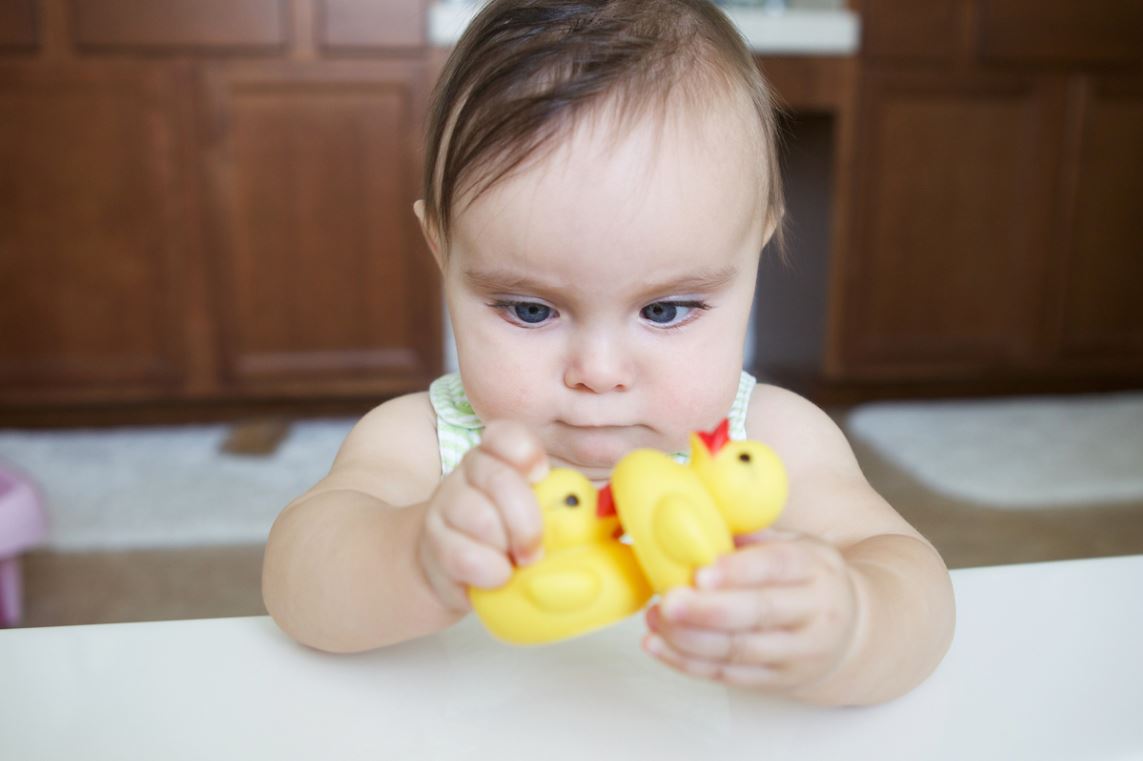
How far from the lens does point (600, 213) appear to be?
0.50 m

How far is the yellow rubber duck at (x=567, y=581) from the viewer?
1.17ft

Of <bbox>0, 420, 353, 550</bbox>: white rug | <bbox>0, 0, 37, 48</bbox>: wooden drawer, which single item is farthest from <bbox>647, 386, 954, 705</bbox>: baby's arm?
<bbox>0, 0, 37, 48</bbox>: wooden drawer

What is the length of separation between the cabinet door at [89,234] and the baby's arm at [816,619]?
198cm

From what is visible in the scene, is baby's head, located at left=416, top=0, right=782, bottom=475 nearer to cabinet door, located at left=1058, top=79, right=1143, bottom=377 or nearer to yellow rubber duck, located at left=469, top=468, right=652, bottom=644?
yellow rubber duck, located at left=469, top=468, right=652, bottom=644

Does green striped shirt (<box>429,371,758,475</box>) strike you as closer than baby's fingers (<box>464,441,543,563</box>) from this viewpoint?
No

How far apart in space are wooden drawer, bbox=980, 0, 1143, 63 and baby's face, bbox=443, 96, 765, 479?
2.08 meters

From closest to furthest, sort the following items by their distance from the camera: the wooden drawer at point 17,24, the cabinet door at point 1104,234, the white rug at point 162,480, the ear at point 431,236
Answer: the ear at point 431,236 → the white rug at point 162,480 → the wooden drawer at point 17,24 → the cabinet door at point 1104,234

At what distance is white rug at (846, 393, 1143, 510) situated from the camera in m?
1.86

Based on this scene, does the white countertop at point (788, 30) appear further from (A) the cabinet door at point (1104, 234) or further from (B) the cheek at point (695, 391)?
(B) the cheek at point (695, 391)

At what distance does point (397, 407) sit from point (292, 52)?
1.65m

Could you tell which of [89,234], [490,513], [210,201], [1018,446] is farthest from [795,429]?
[89,234]

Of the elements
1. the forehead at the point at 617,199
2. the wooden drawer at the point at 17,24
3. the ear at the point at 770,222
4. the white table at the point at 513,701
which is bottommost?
the white table at the point at 513,701

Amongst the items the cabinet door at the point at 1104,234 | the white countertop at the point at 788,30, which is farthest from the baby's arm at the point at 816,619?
the cabinet door at the point at 1104,234

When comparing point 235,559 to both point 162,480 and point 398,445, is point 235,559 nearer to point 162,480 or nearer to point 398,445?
point 162,480
